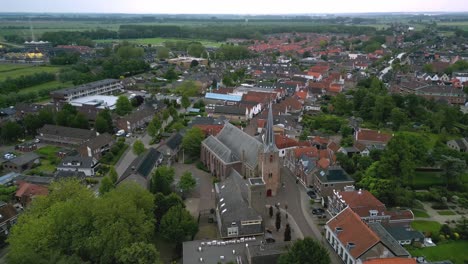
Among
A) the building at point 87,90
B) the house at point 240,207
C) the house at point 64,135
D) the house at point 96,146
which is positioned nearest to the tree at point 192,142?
the house at point 96,146

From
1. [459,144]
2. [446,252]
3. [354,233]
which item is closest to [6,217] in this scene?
[354,233]

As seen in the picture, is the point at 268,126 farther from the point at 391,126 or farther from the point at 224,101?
the point at 224,101

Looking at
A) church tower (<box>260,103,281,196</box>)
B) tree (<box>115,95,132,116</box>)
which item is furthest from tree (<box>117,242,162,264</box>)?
tree (<box>115,95,132,116</box>)

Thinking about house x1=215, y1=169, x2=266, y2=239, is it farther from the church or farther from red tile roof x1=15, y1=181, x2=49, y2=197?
red tile roof x1=15, y1=181, x2=49, y2=197

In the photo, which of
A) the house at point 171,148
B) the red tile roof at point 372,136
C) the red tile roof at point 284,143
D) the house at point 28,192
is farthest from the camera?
the red tile roof at point 372,136

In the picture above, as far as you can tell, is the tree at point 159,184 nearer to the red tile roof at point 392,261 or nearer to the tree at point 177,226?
the tree at point 177,226
